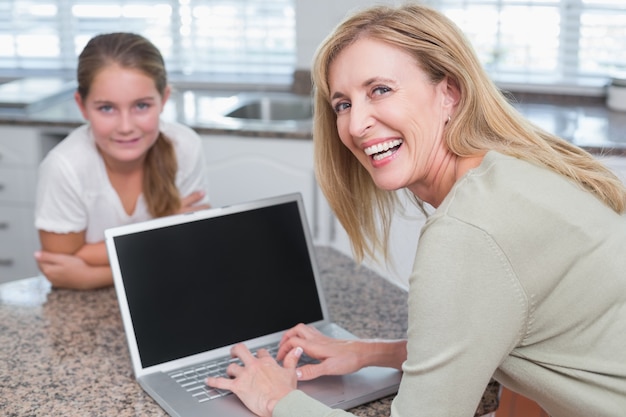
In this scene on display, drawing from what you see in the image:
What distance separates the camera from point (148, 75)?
1.87 metres

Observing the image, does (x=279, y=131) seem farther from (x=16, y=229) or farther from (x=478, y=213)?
(x=478, y=213)

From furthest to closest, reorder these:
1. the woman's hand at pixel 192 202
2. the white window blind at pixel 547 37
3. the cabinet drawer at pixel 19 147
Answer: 1. the white window blind at pixel 547 37
2. the cabinet drawer at pixel 19 147
3. the woman's hand at pixel 192 202

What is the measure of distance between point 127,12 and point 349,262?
6.73 ft

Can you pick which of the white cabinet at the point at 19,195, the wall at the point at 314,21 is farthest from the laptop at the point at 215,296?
the wall at the point at 314,21

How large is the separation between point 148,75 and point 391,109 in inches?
31.9

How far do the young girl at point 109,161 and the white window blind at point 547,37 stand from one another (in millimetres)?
1577

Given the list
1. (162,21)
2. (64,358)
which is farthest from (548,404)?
(162,21)

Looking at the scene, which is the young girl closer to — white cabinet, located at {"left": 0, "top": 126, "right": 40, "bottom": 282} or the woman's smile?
the woman's smile

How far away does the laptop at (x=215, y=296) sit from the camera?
131 cm

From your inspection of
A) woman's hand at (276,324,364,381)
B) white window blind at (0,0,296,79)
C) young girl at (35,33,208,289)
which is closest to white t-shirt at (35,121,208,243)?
young girl at (35,33,208,289)

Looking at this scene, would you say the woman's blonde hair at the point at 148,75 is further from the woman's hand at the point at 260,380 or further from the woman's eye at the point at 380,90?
the woman's eye at the point at 380,90

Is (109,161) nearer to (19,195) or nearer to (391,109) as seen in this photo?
(391,109)

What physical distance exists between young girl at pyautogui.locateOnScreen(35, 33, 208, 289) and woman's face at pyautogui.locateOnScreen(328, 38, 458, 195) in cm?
69

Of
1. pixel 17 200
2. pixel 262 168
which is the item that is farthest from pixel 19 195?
A: pixel 262 168
